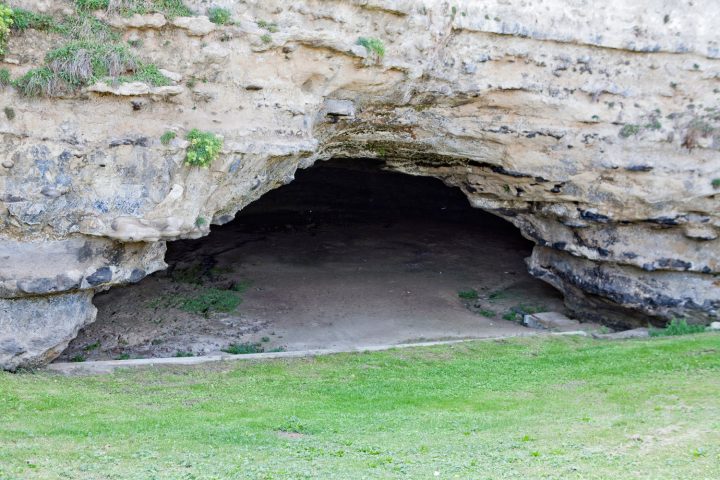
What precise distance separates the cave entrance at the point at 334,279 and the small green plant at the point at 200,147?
513cm

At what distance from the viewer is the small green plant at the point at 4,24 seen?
41.0 feet

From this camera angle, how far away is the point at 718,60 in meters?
17.0

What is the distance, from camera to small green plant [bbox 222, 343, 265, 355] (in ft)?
56.9

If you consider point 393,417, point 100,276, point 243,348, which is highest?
point 100,276

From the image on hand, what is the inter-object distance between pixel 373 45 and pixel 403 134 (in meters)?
3.26

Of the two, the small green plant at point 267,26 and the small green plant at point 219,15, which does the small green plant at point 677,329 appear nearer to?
the small green plant at point 267,26

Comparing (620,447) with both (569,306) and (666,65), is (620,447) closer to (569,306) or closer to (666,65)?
(666,65)

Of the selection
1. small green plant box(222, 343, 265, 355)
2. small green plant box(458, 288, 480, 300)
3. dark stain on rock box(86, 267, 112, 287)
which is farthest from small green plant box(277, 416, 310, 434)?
small green plant box(458, 288, 480, 300)

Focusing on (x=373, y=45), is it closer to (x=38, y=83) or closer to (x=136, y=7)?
(x=136, y=7)

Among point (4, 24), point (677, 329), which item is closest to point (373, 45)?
point (4, 24)

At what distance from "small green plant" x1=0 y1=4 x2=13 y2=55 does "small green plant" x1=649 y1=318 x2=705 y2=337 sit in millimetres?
14133

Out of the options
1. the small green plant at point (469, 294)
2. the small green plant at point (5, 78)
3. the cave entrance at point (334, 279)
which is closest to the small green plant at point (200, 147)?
the small green plant at point (5, 78)

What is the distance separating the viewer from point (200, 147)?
13.9 metres

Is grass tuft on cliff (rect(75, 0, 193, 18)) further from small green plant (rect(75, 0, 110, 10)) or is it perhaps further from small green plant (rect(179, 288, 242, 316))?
small green plant (rect(179, 288, 242, 316))
